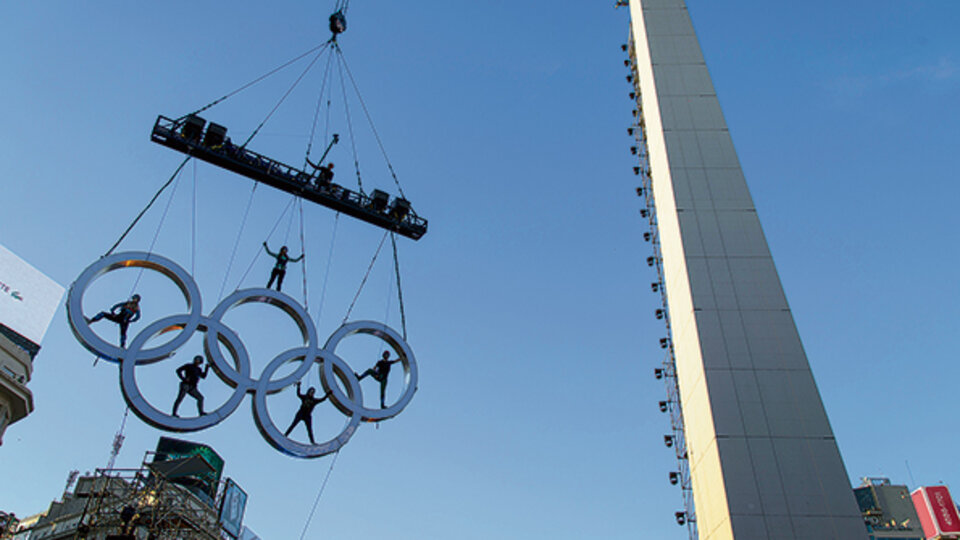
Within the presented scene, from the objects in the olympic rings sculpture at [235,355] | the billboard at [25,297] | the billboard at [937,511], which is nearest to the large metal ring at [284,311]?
the olympic rings sculpture at [235,355]

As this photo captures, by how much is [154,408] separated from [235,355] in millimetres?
2707

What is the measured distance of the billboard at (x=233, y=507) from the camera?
198 feet

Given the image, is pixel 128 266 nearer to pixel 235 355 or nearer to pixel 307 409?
pixel 235 355

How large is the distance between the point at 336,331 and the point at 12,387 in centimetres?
2427

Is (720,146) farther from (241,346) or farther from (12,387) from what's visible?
(12,387)

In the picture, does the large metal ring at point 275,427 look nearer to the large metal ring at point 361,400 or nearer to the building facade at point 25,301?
the large metal ring at point 361,400

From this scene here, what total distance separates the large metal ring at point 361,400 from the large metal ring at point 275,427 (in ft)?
0.63

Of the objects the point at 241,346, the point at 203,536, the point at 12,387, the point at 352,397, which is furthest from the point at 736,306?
the point at 12,387

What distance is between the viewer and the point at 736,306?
93.9 ft

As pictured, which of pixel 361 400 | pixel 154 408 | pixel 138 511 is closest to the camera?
pixel 154 408

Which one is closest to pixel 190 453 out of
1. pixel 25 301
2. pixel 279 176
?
pixel 25 301

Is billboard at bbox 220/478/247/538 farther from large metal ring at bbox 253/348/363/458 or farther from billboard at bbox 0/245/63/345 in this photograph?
large metal ring at bbox 253/348/363/458

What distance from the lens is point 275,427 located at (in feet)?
64.4

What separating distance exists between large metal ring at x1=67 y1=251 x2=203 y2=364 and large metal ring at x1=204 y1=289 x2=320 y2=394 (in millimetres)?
639
